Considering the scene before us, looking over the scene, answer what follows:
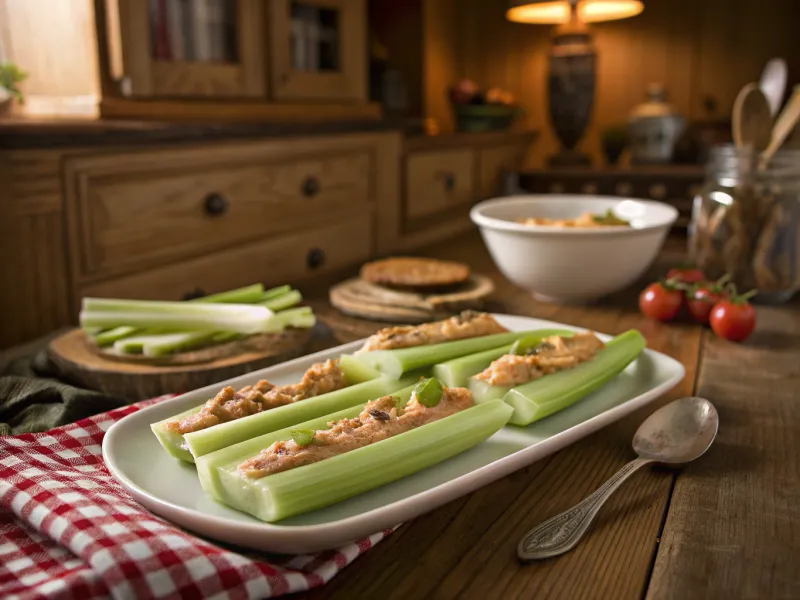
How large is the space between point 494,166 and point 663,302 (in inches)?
80.5

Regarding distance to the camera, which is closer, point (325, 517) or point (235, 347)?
point (325, 517)

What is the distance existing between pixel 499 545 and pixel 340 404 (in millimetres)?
235

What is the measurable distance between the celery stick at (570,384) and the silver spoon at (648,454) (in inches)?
3.2

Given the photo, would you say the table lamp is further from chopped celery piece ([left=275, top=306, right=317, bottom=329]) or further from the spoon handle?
the spoon handle

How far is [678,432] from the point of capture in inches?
34.3

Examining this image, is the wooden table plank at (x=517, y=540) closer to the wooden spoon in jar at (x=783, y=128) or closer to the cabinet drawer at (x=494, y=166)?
the wooden spoon in jar at (x=783, y=128)

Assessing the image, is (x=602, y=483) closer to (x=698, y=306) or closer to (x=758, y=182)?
(x=698, y=306)

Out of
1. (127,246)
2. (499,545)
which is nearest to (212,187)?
(127,246)

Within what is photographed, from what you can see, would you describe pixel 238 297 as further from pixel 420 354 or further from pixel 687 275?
pixel 687 275

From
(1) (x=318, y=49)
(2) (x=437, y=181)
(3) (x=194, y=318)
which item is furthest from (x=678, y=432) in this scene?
(2) (x=437, y=181)

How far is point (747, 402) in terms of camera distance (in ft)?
3.43

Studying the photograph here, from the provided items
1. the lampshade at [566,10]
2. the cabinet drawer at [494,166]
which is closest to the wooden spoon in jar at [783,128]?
the cabinet drawer at [494,166]

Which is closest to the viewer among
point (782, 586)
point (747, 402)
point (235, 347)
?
point (782, 586)

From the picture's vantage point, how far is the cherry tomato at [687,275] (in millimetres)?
1519
